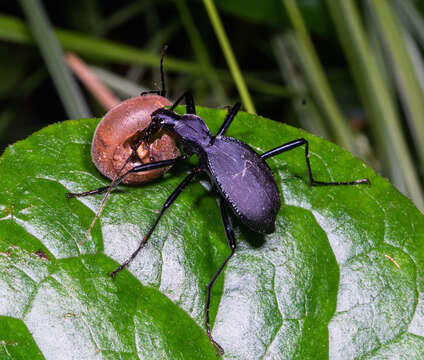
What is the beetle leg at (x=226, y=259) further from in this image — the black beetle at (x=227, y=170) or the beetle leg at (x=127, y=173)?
the beetle leg at (x=127, y=173)

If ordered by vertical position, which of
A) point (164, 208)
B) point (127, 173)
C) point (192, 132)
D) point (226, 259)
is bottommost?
point (226, 259)

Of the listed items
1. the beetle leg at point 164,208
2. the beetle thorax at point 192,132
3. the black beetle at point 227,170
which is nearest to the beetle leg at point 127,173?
the black beetle at point 227,170

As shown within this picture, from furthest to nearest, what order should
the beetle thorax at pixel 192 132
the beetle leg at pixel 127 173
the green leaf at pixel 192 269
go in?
1. the beetle thorax at pixel 192 132
2. the beetle leg at pixel 127 173
3. the green leaf at pixel 192 269

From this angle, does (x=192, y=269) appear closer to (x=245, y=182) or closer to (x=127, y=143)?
(x=245, y=182)

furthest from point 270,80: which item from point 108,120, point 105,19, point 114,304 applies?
point 114,304

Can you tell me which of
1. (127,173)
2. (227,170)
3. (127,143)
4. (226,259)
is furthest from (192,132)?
(226,259)

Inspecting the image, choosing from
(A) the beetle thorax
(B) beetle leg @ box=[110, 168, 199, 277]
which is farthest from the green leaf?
(A) the beetle thorax
